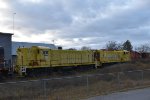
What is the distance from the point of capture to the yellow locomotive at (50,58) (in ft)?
131

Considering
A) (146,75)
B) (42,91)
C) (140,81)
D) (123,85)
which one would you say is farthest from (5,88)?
(146,75)

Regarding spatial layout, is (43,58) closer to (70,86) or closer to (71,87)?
(70,86)

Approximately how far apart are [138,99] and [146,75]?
12766mm

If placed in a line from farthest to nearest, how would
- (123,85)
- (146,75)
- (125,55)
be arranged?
(125,55) → (146,75) → (123,85)

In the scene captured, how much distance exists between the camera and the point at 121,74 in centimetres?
2603

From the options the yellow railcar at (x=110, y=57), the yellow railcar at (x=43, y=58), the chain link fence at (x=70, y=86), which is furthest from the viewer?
the yellow railcar at (x=110, y=57)

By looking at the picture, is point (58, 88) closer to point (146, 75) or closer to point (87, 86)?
point (87, 86)

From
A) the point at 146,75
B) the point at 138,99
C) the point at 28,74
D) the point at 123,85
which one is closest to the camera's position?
the point at 138,99

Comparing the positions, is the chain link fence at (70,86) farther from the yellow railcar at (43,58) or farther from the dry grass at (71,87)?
the yellow railcar at (43,58)

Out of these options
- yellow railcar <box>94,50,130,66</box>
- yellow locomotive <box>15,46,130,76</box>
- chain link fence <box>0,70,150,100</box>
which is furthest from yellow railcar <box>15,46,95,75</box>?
chain link fence <box>0,70,150,100</box>

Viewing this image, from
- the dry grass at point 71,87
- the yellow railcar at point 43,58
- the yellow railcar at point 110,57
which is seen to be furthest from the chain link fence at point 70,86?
the yellow railcar at point 110,57

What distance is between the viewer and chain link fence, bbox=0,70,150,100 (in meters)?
17.4

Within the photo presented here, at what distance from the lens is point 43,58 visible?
42125 mm

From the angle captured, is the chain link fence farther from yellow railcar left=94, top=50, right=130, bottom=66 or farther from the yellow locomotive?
yellow railcar left=94, top=50, right=130, bottom=66
